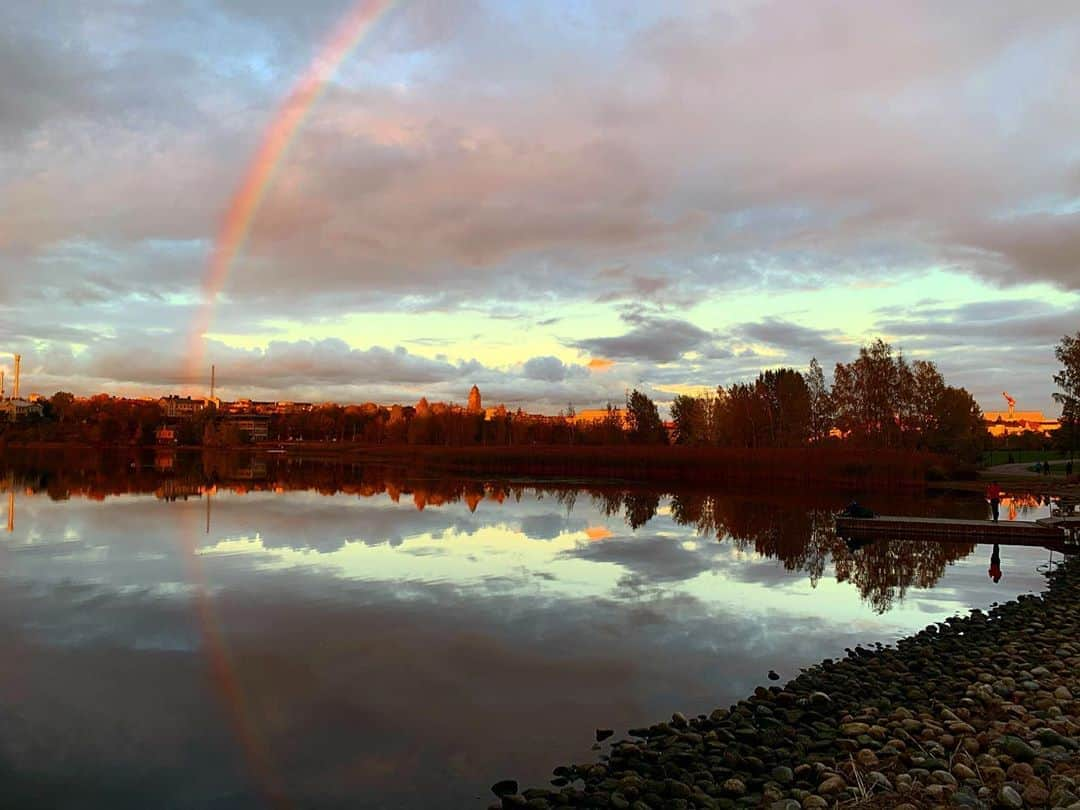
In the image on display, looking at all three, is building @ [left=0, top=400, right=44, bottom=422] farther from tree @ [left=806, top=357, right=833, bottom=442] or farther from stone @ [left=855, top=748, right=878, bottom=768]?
stone @ [left=855, top=748, right=878, bottom=768]

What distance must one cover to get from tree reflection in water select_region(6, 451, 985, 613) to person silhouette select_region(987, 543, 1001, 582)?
85 cm

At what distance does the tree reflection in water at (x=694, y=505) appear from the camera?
23.7 m

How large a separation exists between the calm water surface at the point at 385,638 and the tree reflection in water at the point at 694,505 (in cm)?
28

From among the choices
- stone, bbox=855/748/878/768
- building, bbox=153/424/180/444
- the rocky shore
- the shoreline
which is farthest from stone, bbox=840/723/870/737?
building, bbox=153/424/180/444

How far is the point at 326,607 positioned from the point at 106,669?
4737 millimetres

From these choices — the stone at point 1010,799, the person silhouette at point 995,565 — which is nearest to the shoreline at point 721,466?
the person silhouette at point 995,565

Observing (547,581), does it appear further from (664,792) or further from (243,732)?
(664,792)

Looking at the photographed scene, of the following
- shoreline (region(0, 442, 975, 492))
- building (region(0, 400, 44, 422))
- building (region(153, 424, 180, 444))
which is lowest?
building (region(153, 424, 180, 444))

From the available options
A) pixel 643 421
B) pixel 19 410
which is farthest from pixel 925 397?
pixel 19 410

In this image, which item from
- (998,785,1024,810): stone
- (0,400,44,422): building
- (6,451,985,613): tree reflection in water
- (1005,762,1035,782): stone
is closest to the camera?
(998,785,1024,810): stone

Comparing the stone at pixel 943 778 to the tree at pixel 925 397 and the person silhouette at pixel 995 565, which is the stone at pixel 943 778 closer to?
the person silhouette at pixel 995 565

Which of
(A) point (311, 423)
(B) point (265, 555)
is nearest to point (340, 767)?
(B) point (265, 555)

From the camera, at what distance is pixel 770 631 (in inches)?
596

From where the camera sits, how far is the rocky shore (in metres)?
7.31
